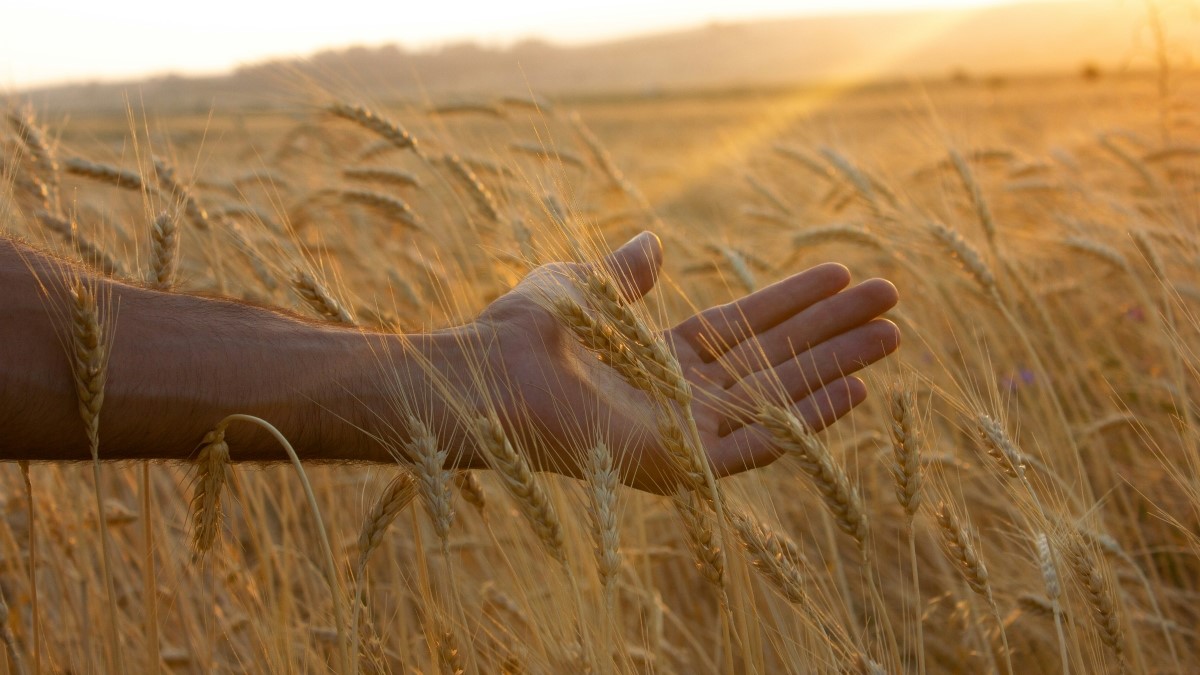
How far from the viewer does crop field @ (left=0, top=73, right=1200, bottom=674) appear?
121 cm

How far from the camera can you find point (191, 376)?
4.30ft

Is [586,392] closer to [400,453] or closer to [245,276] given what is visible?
[400,453]

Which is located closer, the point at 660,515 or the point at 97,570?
the point at 97,570

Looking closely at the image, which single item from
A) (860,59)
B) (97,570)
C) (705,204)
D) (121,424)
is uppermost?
(860,59)

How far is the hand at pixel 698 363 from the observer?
5.05 feet

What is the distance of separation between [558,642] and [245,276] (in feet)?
5.08

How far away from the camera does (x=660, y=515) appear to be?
2492 millimetres

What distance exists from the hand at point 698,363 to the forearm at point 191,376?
5.6 inches

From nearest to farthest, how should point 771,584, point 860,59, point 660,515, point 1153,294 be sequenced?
1. point 771,584
2. point 660,515
3. point 1153,294
4. point 860,59

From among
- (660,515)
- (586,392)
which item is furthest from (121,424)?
(660,515)

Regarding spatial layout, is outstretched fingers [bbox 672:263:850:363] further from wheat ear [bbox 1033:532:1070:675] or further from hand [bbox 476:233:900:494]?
wheat ear [bbox 1033:532:1070:675]

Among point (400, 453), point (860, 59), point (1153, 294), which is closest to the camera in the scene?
point (400, 453)

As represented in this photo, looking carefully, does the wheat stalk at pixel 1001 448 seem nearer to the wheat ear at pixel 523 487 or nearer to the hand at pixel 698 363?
the hand at pixel 698 363

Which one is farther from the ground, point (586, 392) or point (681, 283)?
point (681, 283)
